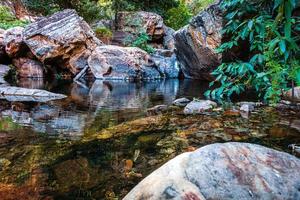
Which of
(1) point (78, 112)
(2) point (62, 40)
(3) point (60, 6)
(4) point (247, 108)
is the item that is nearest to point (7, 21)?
(3) point (60, 6)

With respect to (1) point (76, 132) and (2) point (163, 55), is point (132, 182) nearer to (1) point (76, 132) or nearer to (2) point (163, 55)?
(1) point (76, 132)

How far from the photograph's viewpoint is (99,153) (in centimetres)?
310

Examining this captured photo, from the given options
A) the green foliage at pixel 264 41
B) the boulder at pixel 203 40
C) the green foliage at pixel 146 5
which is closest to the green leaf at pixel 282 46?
the green foliage at pixel 264 41

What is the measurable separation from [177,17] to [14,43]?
35.2 feet

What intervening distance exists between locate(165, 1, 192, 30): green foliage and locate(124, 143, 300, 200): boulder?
59.5 feet

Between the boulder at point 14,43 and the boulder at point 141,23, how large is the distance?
20.8 ft

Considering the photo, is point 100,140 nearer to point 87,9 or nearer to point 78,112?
point 78,112

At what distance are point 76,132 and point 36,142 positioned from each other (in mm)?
581

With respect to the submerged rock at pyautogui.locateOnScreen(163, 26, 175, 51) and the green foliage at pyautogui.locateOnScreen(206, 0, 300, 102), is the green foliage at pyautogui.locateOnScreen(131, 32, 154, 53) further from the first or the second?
the green foliage at pyautogui.locateOnScreen(206, 0, 300, 102)

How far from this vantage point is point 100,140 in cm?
357

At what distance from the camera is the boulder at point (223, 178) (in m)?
1.78

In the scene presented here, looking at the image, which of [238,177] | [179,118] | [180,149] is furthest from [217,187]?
[179,118]

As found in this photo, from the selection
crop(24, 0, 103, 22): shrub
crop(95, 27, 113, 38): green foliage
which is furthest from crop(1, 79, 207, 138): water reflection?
crop(24, 0, 103, 22): shrub

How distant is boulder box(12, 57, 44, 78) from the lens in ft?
39.3
